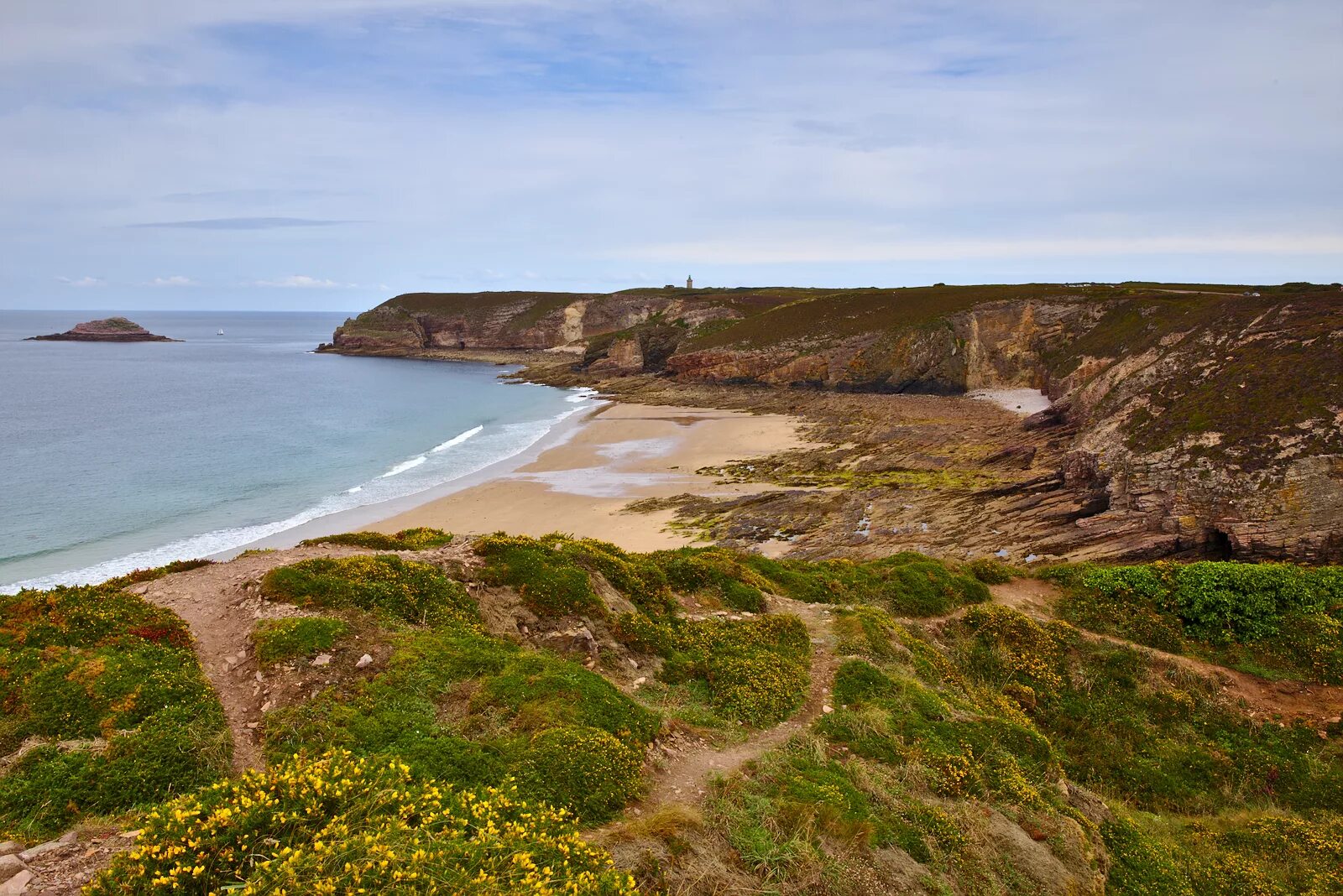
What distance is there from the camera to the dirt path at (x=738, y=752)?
27.1 feet

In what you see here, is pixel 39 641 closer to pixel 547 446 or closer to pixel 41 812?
pixel 41 812

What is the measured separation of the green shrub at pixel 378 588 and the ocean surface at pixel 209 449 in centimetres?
1931

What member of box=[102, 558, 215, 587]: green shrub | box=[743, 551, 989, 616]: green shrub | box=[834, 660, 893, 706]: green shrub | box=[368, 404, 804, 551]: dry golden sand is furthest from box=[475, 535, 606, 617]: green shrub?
box=[368, 404, 804, 551]: dry golden sand

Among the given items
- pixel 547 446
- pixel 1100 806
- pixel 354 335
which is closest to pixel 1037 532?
pixel 1100 806

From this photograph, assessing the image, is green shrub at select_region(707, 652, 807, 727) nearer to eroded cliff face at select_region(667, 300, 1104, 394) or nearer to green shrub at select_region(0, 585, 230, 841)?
green shrub at select_region(0, 585, 230, 841)

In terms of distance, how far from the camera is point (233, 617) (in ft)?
34.8

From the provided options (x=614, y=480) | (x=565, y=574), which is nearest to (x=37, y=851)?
(x=565, y=574)

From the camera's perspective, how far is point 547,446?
1973 inches

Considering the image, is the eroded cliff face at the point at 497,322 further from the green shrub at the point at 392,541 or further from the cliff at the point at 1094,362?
the green shrub at the point at 392,541

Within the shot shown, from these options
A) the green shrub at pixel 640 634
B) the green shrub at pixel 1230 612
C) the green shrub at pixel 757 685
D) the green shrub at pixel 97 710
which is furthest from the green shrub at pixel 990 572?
the green shrub at pixel 97 710

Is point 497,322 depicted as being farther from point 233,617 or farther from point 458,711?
point 458,711

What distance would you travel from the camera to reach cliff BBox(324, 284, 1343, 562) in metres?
23.3

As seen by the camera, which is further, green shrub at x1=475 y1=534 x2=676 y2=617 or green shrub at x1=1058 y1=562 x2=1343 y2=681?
green shrub at x1=1058 y1=562 x2=1343 y2=681

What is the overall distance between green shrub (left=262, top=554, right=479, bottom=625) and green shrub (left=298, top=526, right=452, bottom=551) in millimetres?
2038
